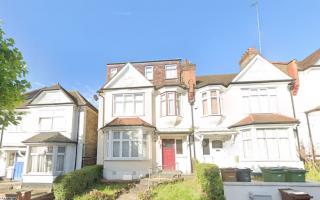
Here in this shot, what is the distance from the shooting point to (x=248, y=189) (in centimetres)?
1047

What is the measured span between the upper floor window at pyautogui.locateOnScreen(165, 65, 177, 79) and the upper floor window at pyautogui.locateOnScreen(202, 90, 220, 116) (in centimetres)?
434

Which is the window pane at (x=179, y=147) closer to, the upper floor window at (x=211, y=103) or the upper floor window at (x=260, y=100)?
the upper floor window at (x=211, y=103)

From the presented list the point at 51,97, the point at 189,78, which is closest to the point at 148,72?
the point at 189,78

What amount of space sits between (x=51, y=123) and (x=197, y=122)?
14.1 meters

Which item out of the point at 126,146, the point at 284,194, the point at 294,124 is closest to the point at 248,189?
the point at 284,194

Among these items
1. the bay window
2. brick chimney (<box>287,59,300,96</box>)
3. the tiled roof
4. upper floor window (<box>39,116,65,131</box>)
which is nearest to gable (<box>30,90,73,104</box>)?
upper floor window (<box>39,116,65,131</box>)

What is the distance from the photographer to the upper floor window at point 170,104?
771 inches

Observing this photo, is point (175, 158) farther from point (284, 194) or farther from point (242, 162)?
point (284, 194)

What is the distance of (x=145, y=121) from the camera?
19.8m

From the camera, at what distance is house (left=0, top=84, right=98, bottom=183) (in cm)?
1966

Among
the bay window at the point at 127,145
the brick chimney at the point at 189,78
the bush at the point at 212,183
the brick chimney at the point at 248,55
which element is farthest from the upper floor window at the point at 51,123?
the brick chimney at the point at 248,55

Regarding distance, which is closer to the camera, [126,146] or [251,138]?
[251,138]

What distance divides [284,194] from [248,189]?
64.9 inches

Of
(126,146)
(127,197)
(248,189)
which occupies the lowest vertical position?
(127,197)
